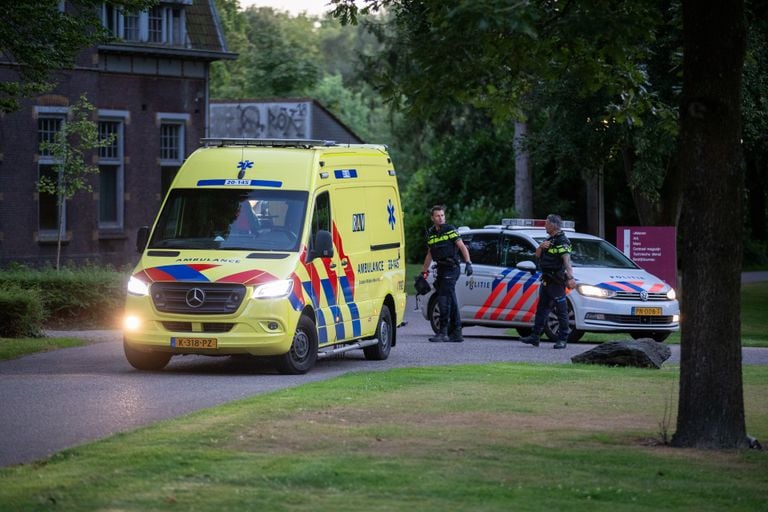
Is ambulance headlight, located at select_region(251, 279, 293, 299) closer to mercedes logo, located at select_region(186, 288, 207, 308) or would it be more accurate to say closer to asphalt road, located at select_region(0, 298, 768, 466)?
mercedes logo, located at select_region(186, 288, 207, 308)

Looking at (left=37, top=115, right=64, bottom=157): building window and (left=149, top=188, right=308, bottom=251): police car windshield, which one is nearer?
(left=149, top=188, right=308, bottom=251): police car windshield

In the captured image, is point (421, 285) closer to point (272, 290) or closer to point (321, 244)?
point (321, 244)

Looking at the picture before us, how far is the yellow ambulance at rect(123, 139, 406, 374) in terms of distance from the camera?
1538 cm

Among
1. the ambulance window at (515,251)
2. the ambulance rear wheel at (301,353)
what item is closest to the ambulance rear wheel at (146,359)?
the ambulance rear wheel at (301,353)

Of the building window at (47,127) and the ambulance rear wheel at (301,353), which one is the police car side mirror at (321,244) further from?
the building window at (47,127)

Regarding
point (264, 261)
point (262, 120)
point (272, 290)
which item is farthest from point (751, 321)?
point (262, 120)

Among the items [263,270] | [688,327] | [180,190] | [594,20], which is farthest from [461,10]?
[180,190]

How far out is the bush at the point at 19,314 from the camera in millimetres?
20188

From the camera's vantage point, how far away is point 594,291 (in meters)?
21.1

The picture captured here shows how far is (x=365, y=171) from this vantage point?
1823 cm

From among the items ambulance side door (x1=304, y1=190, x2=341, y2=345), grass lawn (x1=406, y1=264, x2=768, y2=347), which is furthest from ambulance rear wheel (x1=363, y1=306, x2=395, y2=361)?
grass lawn (x1=406, y1=264, x2=768, y2=347)

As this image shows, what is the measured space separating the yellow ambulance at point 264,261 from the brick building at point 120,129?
588 inches

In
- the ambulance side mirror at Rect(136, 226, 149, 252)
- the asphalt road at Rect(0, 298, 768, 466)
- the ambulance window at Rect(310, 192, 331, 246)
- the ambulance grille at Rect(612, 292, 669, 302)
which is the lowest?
the asphalt road at Rect(0, 298, 768, 466)

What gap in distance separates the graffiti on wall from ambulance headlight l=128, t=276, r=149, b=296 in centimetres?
3622
